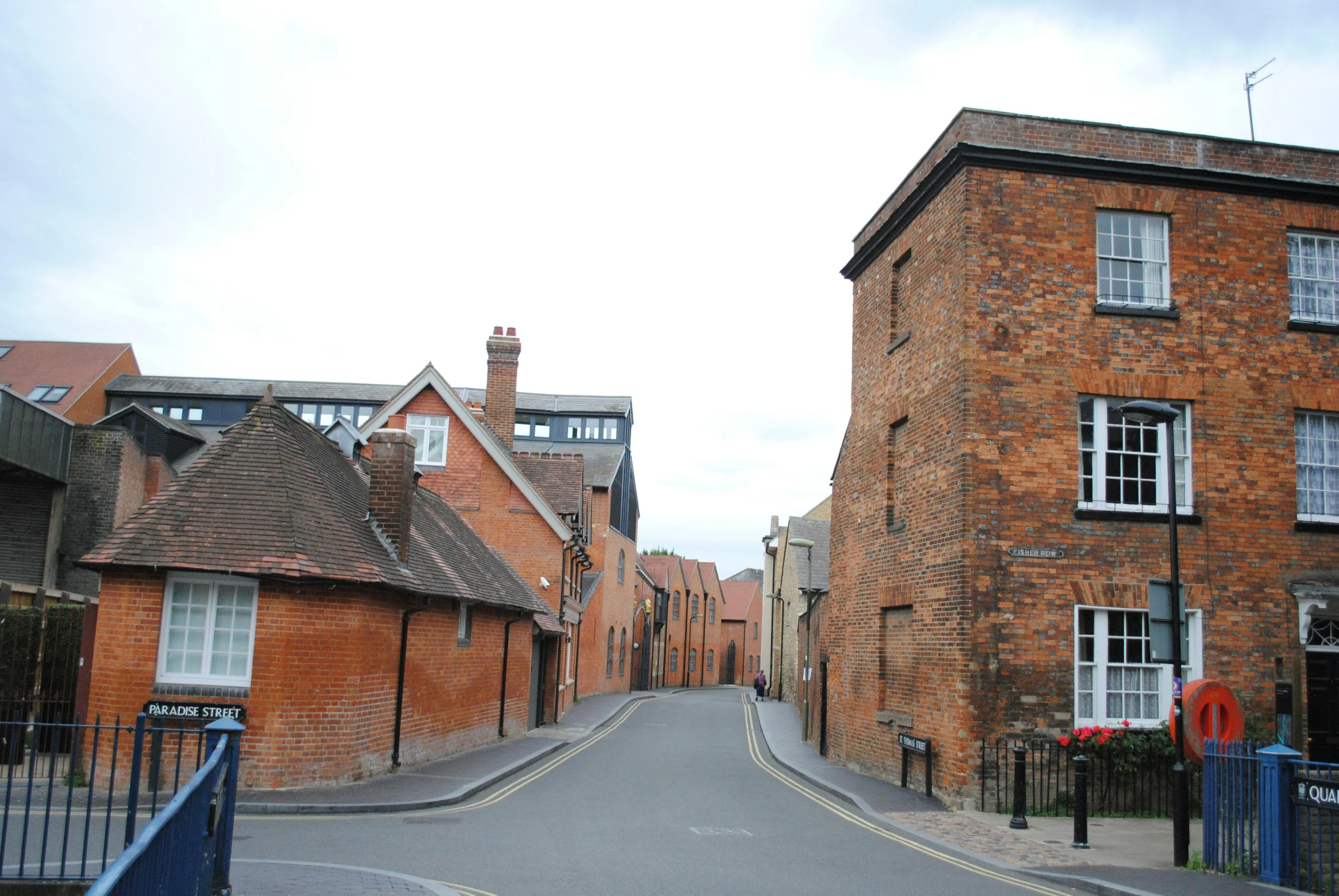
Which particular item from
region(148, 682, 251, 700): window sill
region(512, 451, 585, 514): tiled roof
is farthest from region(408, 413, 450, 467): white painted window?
region(148, 682, 251, 700): window sill

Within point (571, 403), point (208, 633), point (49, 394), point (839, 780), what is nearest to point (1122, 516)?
point (839, 780)

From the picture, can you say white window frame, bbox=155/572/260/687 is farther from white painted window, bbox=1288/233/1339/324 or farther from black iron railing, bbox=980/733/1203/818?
white painted window, bbox=1288/233/1339/324

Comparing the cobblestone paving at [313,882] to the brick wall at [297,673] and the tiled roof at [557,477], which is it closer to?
the brick wall at [297,673]

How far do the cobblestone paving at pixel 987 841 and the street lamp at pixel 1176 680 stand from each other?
1028 millimetres

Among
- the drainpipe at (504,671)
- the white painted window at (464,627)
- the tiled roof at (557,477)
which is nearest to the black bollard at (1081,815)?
the white painted window at (464,627)

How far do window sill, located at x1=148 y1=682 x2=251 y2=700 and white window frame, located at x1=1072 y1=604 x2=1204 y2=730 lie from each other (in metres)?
11.5

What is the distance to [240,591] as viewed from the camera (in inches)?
537

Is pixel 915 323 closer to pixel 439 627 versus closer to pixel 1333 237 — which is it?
pixel 1333 237

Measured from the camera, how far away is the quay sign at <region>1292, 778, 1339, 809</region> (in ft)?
30.0

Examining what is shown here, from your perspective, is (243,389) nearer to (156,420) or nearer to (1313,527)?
(156,420)

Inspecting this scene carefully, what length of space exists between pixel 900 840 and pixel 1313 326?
10603 mm

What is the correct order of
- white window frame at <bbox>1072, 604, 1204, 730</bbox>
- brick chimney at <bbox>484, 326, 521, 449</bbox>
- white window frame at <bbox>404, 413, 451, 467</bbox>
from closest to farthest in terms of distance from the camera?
white window frame at <bbox>1072, 604, 1204, 730</bbox>
white window frame at <bbox>404, 413, 451, 467</bbox>
brick chimney at <bbox>484, 326, 521, 449</bbox>

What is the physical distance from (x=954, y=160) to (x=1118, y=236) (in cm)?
288

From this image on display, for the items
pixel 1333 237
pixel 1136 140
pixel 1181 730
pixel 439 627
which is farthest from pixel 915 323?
pixel 439 627
